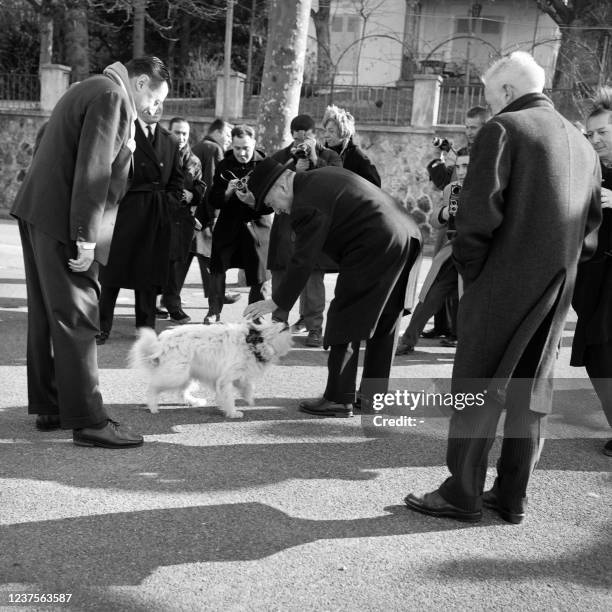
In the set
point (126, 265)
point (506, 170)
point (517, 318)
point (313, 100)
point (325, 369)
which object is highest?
point (313, 100)

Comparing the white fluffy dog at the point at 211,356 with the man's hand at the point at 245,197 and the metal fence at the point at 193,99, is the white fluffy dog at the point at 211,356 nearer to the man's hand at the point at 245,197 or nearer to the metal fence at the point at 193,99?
the man's hand at the point at 245,197

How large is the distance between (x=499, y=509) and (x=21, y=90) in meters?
21.7

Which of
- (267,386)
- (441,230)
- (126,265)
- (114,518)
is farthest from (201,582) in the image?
(441,230)

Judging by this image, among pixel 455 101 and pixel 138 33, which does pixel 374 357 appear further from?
pixel 138 33

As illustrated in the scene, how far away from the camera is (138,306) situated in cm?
704

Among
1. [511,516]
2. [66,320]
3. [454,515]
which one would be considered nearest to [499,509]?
[511,516]

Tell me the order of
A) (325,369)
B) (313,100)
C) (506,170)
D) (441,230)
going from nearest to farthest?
(506,170)
(325,369)
(441,230)
(313,100)

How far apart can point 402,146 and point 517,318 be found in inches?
613

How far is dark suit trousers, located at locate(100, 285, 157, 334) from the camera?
7000mm

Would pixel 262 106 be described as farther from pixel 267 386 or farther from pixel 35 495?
pixel 35 495

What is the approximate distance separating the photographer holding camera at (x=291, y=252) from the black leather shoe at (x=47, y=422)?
281 centimetres

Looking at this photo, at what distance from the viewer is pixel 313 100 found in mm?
21562

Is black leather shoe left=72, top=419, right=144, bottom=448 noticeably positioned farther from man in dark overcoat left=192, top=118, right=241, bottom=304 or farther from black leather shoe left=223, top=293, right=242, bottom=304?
black leather shoe left=223, top=293, right=242, bottom=304

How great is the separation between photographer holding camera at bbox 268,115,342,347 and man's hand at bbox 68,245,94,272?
2794 mm
